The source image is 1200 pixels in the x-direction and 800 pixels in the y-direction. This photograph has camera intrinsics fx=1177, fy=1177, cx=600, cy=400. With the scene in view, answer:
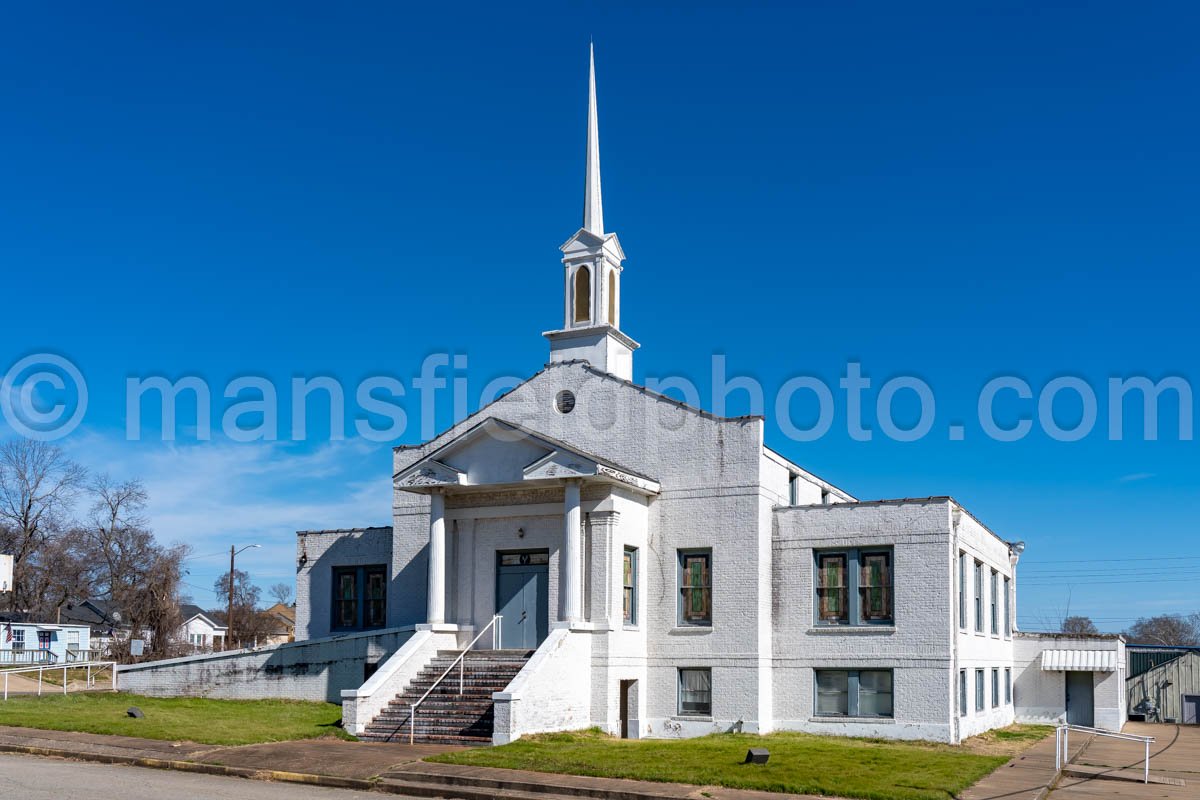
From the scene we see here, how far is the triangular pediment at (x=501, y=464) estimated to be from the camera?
2656cm

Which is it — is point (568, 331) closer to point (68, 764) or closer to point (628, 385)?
point (628, 385)

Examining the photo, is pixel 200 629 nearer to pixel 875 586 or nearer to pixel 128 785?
pixel 875 586

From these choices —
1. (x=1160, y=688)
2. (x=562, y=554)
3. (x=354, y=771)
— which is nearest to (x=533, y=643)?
(x=562, y=554)

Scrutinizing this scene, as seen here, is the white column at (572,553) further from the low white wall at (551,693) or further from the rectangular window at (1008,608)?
the rectangular window at (1008,608)

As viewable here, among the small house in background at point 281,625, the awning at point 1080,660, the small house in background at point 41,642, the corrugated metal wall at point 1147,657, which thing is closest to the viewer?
the awning at point 1080,660

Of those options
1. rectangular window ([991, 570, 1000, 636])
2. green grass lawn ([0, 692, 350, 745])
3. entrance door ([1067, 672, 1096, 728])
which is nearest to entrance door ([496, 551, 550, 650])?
green grass lawn ([0, 692, 350, 745])

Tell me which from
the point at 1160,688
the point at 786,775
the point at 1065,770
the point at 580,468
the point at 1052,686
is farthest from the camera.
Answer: the point at 1160,688

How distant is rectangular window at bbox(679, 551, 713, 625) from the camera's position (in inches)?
1107

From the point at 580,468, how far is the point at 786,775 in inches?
367

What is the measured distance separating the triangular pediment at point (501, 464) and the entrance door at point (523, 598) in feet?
6.93

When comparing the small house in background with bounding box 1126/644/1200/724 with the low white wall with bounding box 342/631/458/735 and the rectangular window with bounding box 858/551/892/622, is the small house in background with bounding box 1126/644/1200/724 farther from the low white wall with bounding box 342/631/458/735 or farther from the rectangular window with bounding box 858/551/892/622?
the low white wall with bounding box 342/631/458/735

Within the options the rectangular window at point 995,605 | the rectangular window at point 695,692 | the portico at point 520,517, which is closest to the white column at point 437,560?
the portico at point 520,517

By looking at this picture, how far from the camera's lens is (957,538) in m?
27.7

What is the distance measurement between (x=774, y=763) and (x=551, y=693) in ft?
18.3
